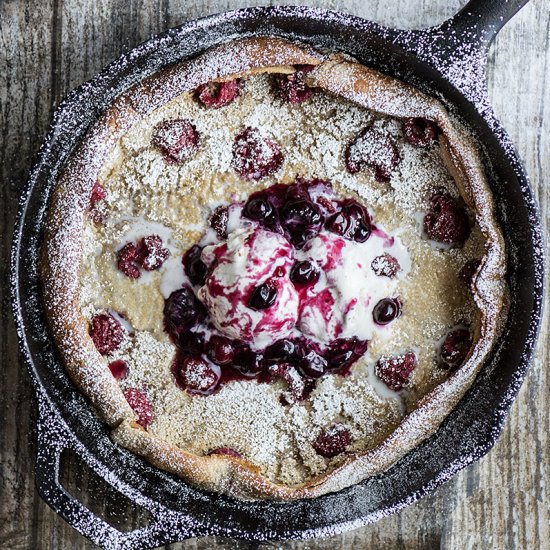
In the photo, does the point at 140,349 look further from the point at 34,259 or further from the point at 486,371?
the point at 486,371

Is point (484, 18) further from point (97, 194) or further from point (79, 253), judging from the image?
point (79, 253)

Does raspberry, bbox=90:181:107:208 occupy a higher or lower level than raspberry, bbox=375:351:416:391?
higher

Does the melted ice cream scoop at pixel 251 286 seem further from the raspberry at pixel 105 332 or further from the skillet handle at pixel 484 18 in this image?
the skillet handle at pixel 484 18

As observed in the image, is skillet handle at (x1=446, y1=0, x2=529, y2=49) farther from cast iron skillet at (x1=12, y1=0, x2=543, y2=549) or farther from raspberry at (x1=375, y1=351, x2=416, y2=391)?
raspberry at (x1=375, y1=351, x2=416, y2=391)

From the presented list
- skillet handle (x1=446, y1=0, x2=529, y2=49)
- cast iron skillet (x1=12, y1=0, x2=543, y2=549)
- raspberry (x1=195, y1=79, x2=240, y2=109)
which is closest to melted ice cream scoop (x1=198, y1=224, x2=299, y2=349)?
raspberry (x1=195, y1=79, x2=240, y2=109)

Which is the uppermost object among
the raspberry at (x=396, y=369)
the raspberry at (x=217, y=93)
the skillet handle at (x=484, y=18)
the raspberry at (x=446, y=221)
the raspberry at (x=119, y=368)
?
the skillet handle at (x=484, y=18)

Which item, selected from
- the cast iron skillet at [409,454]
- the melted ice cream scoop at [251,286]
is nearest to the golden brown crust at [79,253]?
the cast iron skillet at [409,454]

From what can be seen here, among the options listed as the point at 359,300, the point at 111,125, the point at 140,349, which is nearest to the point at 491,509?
the point at 359,300
